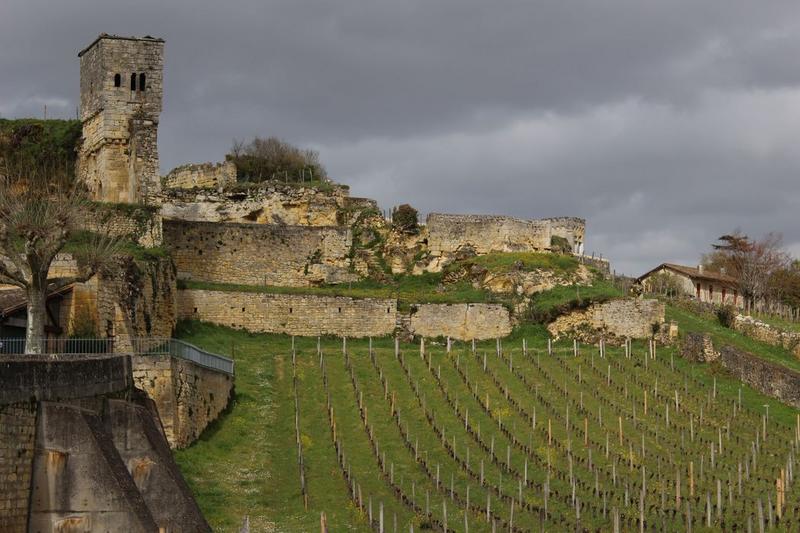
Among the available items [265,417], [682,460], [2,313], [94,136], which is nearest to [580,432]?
[682,460]

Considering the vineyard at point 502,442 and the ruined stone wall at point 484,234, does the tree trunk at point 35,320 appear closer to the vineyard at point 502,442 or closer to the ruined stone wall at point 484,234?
the vineyard at point 502,442

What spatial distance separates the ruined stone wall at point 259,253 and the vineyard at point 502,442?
557 cm

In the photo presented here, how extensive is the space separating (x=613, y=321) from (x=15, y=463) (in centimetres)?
3295

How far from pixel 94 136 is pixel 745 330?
28.3 m

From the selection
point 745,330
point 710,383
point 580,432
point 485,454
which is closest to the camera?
point 485,454

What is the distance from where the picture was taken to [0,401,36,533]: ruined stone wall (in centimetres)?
2966

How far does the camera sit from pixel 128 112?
185 feet

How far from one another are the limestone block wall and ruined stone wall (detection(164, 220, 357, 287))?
201 inches

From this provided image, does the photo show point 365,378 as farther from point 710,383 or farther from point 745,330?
point 745,330

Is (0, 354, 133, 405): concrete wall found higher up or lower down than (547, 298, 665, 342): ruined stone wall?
lower down

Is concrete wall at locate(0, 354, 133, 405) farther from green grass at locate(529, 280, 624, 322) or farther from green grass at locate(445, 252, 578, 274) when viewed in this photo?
green grass at locate(445, 252, 578, 274)

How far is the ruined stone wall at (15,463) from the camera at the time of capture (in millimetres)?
29656

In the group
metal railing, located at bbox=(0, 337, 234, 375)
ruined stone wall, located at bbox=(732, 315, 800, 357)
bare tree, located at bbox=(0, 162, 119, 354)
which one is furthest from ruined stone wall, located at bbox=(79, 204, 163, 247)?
ruined stone wall, located at bbox=(732, 315, 800, 357)

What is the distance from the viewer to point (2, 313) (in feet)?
128
